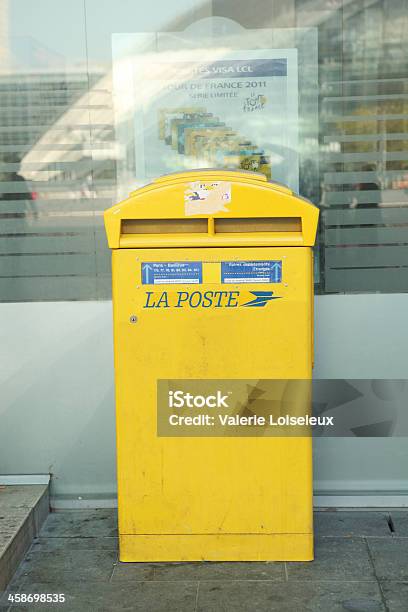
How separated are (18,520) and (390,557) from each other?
1.88m

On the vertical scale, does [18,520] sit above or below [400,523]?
above

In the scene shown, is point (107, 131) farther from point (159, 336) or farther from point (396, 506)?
point (396, 506)

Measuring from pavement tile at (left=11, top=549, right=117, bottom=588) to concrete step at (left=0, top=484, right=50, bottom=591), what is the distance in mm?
66

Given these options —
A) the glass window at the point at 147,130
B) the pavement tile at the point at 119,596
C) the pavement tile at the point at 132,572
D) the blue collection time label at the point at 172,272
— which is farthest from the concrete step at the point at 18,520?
the blue collection time label at the point at 172,272

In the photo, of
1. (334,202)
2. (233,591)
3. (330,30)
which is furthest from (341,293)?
(233,591)

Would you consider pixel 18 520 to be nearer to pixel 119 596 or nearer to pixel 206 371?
pixel 119 596

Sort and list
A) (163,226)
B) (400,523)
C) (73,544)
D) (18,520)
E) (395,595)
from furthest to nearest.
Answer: (400,523) → (73,544) → (18,520) → (163,226) → (395,595)

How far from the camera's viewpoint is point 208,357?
165 inches

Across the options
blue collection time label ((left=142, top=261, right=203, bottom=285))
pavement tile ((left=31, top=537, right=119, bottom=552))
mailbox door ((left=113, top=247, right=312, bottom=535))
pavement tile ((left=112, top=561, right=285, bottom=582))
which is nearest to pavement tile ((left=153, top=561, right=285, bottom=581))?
pavement tile ((left=112, top=561, right=285, bottom=582))

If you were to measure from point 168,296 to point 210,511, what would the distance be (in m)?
A: 1.07

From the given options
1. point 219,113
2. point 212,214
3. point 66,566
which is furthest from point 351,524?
point 219,113

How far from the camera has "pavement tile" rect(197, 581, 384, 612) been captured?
3959 mm

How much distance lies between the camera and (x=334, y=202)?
5.04 m

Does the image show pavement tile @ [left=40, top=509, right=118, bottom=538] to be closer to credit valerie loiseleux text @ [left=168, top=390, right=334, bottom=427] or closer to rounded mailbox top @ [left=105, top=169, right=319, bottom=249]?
credit valerie loiseleux text @ [left=168, top=390, right=334, bottom=427]
